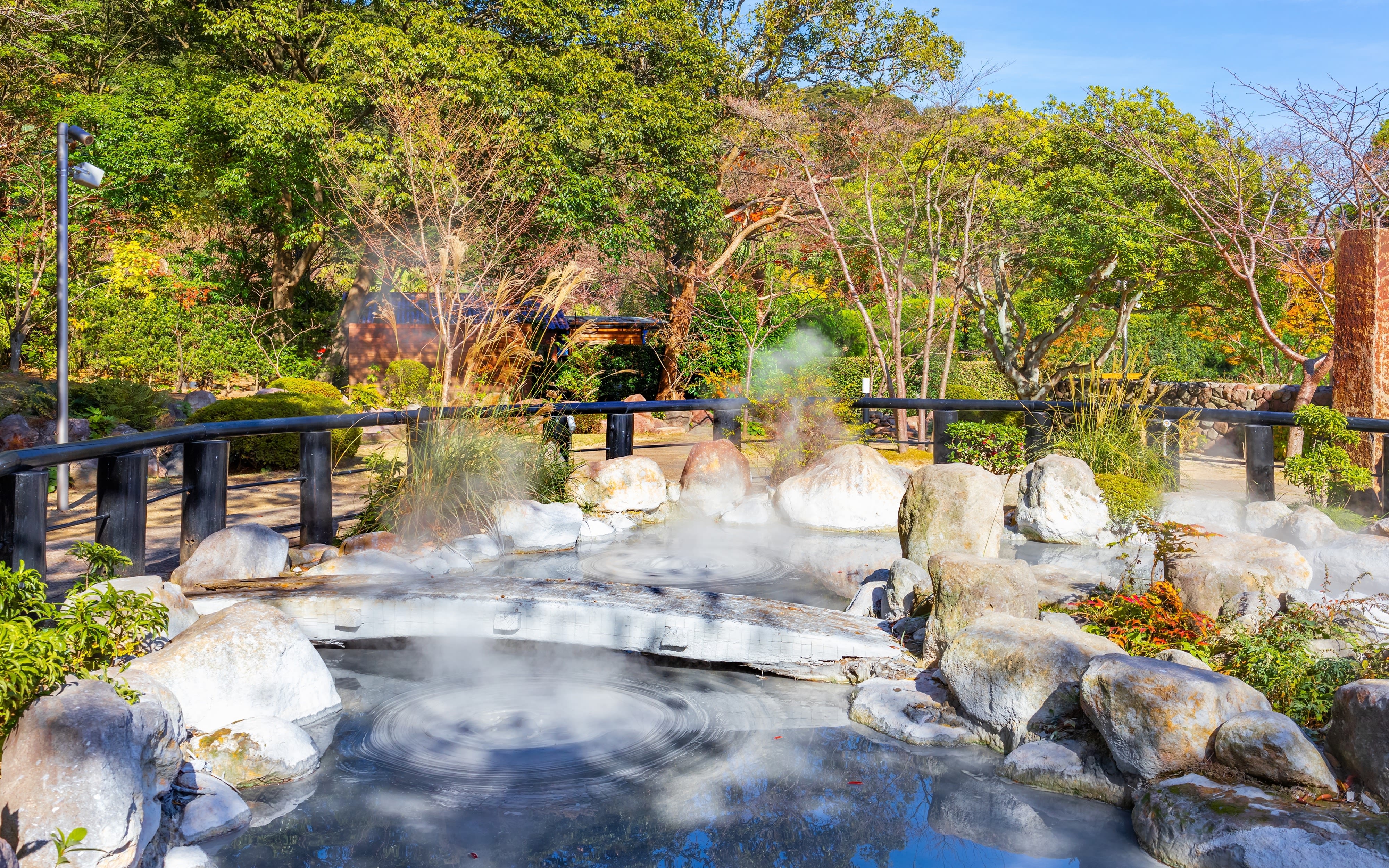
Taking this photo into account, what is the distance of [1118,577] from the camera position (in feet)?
15.6

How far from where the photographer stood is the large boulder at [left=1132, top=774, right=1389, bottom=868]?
2.18 m

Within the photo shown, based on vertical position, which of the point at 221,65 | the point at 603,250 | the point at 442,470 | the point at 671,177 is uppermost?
the point at 221,65

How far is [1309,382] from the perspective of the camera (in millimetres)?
10242

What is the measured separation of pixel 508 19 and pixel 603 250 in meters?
3.37

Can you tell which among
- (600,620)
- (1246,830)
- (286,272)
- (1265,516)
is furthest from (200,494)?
(286,272)

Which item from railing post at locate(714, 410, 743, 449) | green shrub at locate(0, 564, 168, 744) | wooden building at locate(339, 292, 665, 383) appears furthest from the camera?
wooden building at locate(339, 292, 665, 383)

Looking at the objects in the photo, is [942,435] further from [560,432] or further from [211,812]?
[211,812]

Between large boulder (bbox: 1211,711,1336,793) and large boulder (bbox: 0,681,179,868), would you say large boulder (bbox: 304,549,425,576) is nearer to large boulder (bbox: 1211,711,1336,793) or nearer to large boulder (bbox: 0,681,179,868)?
large boulder (bbox: 0,681,179,868)

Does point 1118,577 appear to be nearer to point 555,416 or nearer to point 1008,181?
point 555,416

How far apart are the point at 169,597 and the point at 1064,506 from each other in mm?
5058

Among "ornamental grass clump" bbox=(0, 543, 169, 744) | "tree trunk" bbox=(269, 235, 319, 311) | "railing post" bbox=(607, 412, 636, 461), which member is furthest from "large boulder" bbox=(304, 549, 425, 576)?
"tree trunk" bbox=(269, 235, 319, 311)

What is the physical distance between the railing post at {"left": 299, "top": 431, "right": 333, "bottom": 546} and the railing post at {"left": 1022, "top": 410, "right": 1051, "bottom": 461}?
16.2 feet

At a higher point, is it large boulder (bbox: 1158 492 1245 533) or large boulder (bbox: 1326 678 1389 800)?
large boulder (bbox: 1158 492 1245 533)

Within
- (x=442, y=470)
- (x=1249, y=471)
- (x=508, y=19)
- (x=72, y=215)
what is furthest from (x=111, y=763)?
(x=72, y=215)
